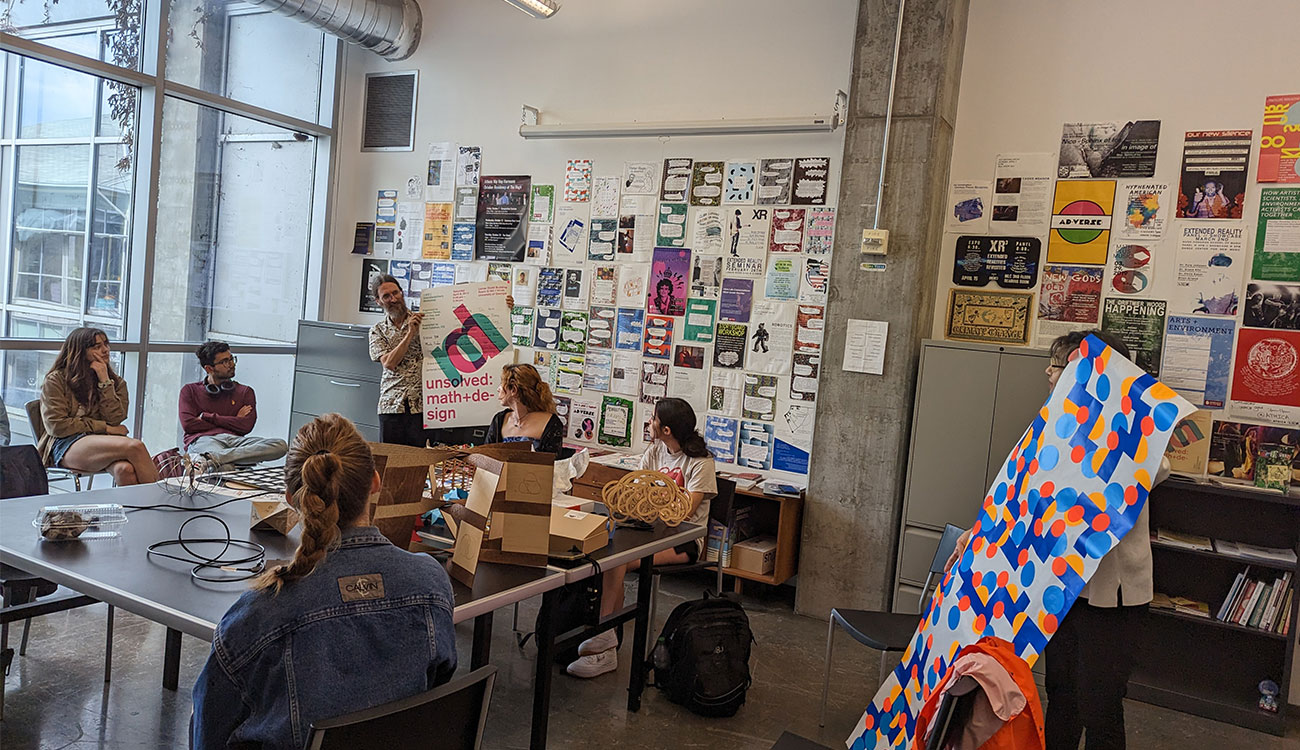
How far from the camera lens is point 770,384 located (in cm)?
516

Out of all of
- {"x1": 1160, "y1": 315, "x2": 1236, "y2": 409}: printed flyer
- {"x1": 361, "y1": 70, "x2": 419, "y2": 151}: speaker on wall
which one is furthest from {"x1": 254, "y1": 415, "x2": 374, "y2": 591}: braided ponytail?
{"x1": 361, "y1": 70, "x2": 419, "y2": 151}: speaker on wall

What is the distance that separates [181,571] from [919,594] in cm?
347

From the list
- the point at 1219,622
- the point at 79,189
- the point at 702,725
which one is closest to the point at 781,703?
the point at 702,725

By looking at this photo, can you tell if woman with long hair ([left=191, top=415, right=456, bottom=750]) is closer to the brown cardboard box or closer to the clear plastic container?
the clear plastic container

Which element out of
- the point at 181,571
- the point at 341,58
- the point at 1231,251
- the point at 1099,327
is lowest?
the point at 181,571

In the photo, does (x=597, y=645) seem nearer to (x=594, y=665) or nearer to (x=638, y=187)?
A: (x=594, y=665)

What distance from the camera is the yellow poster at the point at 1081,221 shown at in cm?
441

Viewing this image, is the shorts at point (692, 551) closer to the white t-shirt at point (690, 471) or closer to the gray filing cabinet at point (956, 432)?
the white t-shirt at point (690, 471)

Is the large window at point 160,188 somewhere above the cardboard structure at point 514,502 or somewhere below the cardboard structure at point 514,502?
above

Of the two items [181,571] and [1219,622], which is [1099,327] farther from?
[181,571]

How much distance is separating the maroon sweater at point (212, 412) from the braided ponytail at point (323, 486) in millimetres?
3703

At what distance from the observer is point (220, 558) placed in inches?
91.8

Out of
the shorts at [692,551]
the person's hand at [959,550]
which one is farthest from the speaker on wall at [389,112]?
the person's hand at [959,550]

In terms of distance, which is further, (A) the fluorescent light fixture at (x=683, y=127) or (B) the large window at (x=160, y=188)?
(B) the large window at (x=160, y=188)
